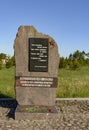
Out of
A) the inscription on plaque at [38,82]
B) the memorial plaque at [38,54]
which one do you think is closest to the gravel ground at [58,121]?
the inscription on plaque at [38,82]

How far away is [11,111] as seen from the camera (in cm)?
890

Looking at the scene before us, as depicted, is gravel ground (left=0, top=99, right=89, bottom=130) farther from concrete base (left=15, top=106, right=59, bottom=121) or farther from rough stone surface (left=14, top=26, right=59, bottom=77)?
rough stone surface (left=14, top=26, right=59, bottom=77)

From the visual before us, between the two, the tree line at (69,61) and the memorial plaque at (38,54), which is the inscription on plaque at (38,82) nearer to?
the memorial plaque at (38,54)

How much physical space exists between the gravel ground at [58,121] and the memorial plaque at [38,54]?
1506 millimetres

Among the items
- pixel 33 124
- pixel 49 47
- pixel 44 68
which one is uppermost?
pixel 49 47

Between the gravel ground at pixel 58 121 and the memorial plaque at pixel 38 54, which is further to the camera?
the memorial plaque at pixel 38 54

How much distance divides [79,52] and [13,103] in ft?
125

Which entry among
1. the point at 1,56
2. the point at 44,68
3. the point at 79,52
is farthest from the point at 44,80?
the point at 79,52

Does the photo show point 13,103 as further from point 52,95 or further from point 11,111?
point 52,95

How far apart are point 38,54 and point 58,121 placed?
7.36ft

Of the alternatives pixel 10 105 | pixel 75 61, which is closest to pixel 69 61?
pixel 75 61

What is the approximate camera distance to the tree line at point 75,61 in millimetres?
35256

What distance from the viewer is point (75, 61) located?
117 feet

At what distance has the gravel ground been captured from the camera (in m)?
7.00
